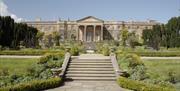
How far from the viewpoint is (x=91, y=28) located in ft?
306

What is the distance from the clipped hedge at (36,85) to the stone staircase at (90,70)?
2163 mm

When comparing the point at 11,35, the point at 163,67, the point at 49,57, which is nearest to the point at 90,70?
the point at 49,57

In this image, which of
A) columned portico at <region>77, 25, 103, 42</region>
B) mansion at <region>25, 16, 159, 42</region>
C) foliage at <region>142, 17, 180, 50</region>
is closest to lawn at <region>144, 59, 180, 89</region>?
foliage at <region>142, 17, 180, 50</region>

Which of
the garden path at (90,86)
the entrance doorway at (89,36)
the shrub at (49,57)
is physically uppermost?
the entrance doorway at (89,36)

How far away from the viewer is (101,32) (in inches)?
3610

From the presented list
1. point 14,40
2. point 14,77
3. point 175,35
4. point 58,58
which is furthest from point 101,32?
point 14,77

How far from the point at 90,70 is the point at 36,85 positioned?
574 cm

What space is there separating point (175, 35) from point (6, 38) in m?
29.8

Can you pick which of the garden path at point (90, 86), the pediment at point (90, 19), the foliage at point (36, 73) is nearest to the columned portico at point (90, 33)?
the pediment at point (90, 19)

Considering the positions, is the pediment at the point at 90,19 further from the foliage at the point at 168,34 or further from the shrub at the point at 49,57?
the shrub at the point at 49,57

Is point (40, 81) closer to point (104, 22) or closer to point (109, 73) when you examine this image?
point (109, 73)

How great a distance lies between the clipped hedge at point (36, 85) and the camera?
46.7 ft

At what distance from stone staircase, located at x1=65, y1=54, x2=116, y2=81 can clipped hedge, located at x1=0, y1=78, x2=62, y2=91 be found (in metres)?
2.16

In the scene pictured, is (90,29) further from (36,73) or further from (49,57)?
(36,73)
